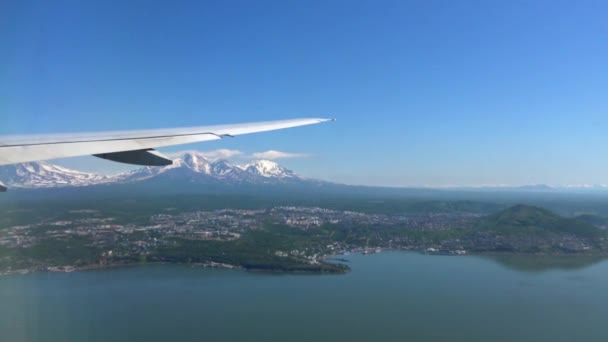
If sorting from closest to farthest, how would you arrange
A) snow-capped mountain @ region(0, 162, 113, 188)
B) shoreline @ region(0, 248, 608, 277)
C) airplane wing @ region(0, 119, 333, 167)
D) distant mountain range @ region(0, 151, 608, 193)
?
1. airplane wing @ region(0, 119, 333, 167)
2. shoreline @ region(0, 248, 608, 277)
3. snow-capped mountain @ region(0, 162, 113, 188)
4. distant mountain range @ region(0, 151, 608, 193)

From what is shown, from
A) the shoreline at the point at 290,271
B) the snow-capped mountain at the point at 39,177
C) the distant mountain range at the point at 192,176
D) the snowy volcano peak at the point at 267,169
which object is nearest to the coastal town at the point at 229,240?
the shoreline at the point at 290,271

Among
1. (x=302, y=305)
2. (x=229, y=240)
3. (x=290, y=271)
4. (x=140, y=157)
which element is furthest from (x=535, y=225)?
(x=140, y=157)

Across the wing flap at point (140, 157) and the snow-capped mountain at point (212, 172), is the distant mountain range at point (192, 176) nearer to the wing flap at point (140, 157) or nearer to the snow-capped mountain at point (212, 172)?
the snow-capped mountain at point (212, 172)

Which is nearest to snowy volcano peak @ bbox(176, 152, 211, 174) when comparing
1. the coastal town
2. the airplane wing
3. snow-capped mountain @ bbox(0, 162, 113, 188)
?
snow-capped mountain @ bbox(0, 162, 113, 188)

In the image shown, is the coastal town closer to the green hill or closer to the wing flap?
the green hill

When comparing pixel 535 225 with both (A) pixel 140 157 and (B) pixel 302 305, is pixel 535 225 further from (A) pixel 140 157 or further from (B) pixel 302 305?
(A) pixel 140 157
